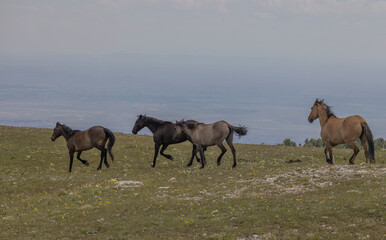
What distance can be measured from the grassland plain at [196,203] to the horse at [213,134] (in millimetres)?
1180

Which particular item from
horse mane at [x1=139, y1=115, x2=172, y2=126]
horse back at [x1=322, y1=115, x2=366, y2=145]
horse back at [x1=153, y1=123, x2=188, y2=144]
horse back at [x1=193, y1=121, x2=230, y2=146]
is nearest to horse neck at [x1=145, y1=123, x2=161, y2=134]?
horse mane at [x1=139, y1=115, x2=172, y2=126]

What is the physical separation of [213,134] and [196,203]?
903 centimetres

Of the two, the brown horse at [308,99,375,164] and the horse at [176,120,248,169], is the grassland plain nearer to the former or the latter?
the horse at [176,120,248,169]

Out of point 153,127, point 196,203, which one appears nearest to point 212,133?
point 153,127

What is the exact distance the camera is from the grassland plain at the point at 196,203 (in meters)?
13.7

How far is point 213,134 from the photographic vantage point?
25.6 metres

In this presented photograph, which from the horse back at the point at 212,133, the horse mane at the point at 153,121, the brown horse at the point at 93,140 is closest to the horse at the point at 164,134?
the horse mane at the point at 153,121

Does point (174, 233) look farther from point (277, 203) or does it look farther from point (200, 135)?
point (200, 135)

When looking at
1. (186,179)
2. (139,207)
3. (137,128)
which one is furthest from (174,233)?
(137,128)

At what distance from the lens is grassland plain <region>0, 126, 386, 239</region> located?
13.7 metres

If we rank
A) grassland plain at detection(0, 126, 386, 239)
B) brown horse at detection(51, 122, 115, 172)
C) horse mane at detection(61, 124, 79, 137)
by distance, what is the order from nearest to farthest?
grassland plain at detection(0, 126, 386, 239) → brown horse at detection(51, 122, 115, 172) → horse mane at detection(61, 124, 79, 137)

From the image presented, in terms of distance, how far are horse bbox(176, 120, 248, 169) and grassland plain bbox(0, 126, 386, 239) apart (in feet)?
3.87

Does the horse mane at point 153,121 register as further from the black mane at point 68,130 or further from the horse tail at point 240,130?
the horse tail at point 240,130

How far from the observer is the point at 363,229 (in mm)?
12914
